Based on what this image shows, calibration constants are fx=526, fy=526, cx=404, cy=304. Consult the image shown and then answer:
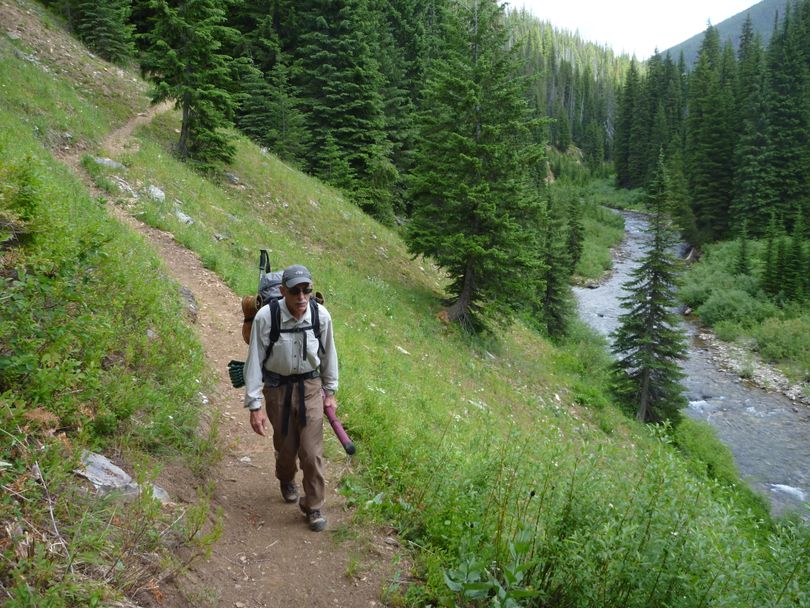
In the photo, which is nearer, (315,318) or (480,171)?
(315,318)

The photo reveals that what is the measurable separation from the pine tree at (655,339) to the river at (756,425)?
2.94 ft

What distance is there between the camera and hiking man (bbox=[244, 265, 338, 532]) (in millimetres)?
4348

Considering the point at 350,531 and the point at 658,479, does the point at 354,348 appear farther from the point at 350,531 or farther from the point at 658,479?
the point at 658,479

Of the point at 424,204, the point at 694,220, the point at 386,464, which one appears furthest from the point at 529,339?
the point at 694,220

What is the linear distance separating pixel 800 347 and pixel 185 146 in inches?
1239

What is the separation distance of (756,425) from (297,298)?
2243 cm

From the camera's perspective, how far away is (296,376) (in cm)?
453

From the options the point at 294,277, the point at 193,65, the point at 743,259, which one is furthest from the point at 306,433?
the point at 743,259

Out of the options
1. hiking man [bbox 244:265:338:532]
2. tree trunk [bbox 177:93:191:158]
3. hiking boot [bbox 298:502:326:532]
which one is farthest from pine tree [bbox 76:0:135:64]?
hiking boot [bbox 298:502:326:532]

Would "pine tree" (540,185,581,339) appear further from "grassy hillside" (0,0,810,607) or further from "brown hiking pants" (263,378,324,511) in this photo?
"brown hiking pants" (263,378,324,511)

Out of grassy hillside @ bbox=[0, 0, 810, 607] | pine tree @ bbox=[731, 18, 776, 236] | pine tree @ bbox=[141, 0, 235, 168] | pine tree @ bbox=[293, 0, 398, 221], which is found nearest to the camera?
grassy hillside @ bbox=[0, 0, 810, 607]

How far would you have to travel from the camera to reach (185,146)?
18312mm

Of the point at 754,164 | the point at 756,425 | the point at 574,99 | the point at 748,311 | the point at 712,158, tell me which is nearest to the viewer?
the point at 756,425

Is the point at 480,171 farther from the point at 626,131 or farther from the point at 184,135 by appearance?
the point at 626,131
